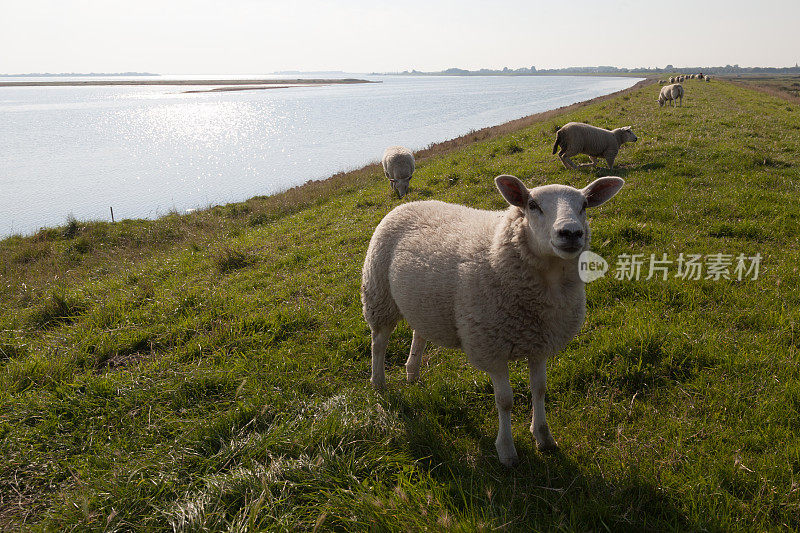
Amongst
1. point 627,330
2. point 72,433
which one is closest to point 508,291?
point 627,330

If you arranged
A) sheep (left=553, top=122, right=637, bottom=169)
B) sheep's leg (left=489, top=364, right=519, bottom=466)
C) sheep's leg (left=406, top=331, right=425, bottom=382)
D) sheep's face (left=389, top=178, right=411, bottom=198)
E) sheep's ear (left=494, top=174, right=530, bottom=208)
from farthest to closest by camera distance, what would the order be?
sheep's face (left=389, top=178, right=411, bottom=198), sheep (left=553, top=122, right=637, bottom=169), sheep's leg (left=406, top=331, right=425, bottom=382), sheep's leg (left=489, top=364, right=519, bottom=466), sheep's ear (left=494, top=174, right=530, bottom=208)

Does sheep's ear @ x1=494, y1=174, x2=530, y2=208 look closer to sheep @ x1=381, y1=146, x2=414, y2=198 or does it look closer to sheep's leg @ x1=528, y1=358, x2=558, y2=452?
sheep's leg @ x1=528, y1=358, x2=558, y2=452

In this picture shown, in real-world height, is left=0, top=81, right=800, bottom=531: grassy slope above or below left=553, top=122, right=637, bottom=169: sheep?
below

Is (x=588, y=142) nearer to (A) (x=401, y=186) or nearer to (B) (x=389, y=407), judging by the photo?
(A) (x=401, y=186)

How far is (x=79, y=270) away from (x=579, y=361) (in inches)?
454

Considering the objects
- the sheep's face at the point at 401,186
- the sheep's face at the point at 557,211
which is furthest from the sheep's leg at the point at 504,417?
the sheep's face at the point at 401,186

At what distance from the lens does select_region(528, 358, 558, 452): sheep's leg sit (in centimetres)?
343

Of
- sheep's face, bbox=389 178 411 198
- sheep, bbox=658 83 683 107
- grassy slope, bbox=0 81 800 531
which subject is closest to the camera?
grassy slope, bbox=0 81 800 531

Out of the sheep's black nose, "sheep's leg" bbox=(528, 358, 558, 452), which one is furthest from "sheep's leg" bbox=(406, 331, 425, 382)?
the sheep's black nose

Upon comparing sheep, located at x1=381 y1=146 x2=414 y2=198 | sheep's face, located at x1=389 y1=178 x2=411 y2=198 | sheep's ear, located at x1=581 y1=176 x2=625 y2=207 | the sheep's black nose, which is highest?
sheep's ear, located at x1=581 y1=176 x2=625 y2=207

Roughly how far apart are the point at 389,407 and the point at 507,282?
5.18 feet

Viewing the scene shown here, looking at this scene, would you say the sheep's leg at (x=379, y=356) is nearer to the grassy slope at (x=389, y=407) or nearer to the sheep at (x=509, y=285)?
the grassy slope at (x=389, y=407)

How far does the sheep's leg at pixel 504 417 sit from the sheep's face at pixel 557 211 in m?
1.02

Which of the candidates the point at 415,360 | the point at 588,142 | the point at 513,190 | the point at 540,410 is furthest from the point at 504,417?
the point at 588,142
